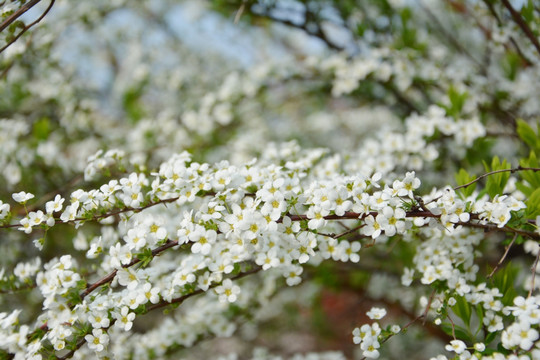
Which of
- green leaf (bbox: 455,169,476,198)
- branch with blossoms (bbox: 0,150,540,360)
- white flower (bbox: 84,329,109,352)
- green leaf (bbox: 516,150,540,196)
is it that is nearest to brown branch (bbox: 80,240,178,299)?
branch with blossoms (bbox: 0,150,540,360)

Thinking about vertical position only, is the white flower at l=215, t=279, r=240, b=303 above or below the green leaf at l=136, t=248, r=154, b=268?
below

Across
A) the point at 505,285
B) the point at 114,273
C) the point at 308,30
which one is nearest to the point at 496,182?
the point at 505,285

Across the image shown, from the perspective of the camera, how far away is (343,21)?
2975 mm

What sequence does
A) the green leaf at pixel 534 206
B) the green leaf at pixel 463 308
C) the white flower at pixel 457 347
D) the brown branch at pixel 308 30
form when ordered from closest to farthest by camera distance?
the white flower at pixel 457 347 < the green leaf at pixel 534 206 < the green leaf at pixel 463 308 < the brown branch at pixel 308 30

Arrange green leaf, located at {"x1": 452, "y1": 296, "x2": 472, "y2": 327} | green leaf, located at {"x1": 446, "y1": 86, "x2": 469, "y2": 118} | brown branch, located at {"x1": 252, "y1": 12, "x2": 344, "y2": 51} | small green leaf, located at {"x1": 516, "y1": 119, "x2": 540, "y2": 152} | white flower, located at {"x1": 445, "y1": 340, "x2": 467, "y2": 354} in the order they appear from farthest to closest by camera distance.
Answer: brown branch, located at {"x1": 252, "y1": 12, "x2": 344, "y2": 51} < green leaf, located at {"x1": 446, "y1": 86, "x2": 469, "y2": 118} < small green leaf, located at {"x1": 516, "y1": 119, "x2": 540, "y2": 152} < green leaf, located at {"x1": 452, "y1": 296, "x2": 472, "y2": 327} < white flower, located at {"x1": 445, "y1": 340, "x2": 467, "y2": 354}

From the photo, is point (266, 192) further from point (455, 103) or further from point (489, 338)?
point (455, 103)

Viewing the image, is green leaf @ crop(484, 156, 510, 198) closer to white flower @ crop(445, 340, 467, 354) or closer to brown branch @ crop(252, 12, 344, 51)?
white flower @ crop(445, 340, 467, 354)

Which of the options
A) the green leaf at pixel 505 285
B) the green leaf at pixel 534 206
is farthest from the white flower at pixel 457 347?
the green leaf at pixel 534 206

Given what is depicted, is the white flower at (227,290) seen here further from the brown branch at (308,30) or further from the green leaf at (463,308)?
the brown branch at (308,30)

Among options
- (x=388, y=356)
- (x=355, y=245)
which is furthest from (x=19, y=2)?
(x=388, y=356)

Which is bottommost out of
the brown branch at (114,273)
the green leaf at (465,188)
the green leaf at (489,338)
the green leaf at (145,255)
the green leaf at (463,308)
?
the green leaf at (489,338)

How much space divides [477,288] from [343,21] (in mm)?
2055

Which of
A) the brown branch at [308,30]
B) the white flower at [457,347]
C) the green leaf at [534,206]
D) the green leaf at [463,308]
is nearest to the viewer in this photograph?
the white flower at [457,347]

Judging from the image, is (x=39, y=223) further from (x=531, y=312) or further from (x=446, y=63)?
(x=446, y=63)
